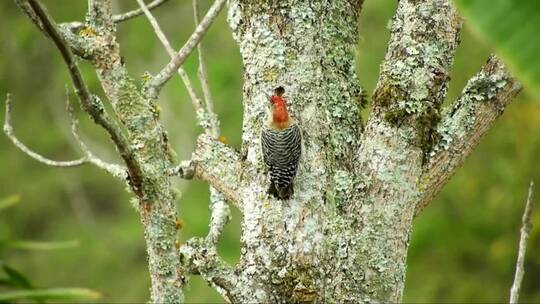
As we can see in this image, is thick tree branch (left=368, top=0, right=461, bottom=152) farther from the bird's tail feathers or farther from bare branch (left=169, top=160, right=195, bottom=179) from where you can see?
bare branch (left=169, top=160, right=195, bottom=179)

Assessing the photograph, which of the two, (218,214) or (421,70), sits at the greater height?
(421,70)

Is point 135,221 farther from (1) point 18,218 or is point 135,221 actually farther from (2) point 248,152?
(2) point 248,152

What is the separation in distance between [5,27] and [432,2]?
29.0ft

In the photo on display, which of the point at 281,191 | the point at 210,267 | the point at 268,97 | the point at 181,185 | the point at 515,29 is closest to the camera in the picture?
the point at 515,29

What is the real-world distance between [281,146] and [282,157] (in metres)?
0.05

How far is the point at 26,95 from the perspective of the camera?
11.1m

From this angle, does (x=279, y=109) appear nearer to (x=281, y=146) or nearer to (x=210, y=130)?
(x=281, y=146)

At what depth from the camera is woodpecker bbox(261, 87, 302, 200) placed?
231 centimetres

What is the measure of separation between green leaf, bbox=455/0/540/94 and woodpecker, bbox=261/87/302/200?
1671 mm

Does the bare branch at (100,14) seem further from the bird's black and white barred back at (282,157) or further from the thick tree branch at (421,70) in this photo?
the thick tree branch at (421,70)

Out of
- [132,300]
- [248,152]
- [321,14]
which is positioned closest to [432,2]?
[321,14]

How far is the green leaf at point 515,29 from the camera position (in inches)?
23.4

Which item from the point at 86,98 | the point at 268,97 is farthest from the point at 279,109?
the point at 86,98

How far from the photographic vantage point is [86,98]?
174 cm
